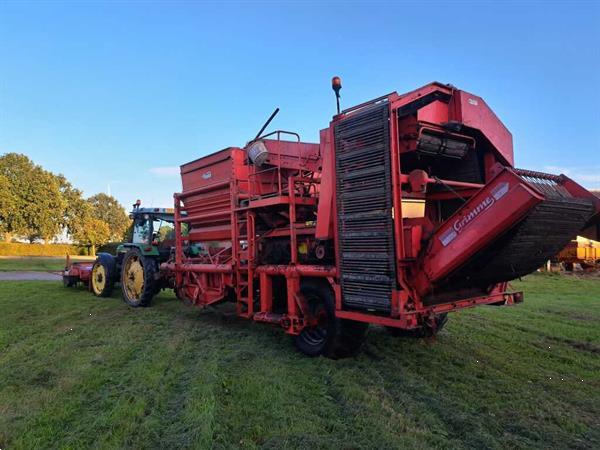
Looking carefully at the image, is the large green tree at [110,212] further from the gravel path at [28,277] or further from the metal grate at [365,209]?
the metal grate at [365,209]

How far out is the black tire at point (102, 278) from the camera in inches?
488

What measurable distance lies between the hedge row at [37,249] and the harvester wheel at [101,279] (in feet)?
108

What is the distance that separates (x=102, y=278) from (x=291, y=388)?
1007 centimetres

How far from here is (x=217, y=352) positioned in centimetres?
596

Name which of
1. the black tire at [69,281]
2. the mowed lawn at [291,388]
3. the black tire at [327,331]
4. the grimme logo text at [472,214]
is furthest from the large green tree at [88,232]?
the grimme logo text at [472,214]

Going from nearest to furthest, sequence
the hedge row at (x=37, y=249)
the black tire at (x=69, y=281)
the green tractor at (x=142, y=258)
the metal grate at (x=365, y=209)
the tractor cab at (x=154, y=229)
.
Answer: the metal grate at (x=365, y=209) → the green tractor at (x=142, y=258) → the tractor cab at (x=154, y=229) → the black tire at (x=69, y=281) → the hedge row at (x=37, y=249)

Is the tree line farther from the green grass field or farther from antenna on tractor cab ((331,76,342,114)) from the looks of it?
antenna on tractor cab ((331,76,342,114))

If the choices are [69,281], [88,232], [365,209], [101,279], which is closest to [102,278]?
[101,279]

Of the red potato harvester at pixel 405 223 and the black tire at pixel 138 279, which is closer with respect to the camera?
the red potato harvester at pixel 405 223

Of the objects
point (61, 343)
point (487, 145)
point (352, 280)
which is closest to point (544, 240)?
point (487, 145)

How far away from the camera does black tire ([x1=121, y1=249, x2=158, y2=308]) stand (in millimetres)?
10031

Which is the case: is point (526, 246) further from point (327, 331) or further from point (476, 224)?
point (327, 331)

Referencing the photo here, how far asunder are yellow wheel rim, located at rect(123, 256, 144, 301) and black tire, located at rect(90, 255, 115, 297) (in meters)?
1.54

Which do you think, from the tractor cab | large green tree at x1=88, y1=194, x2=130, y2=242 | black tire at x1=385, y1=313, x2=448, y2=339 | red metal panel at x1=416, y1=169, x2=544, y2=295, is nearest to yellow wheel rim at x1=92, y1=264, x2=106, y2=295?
the tractor cab
